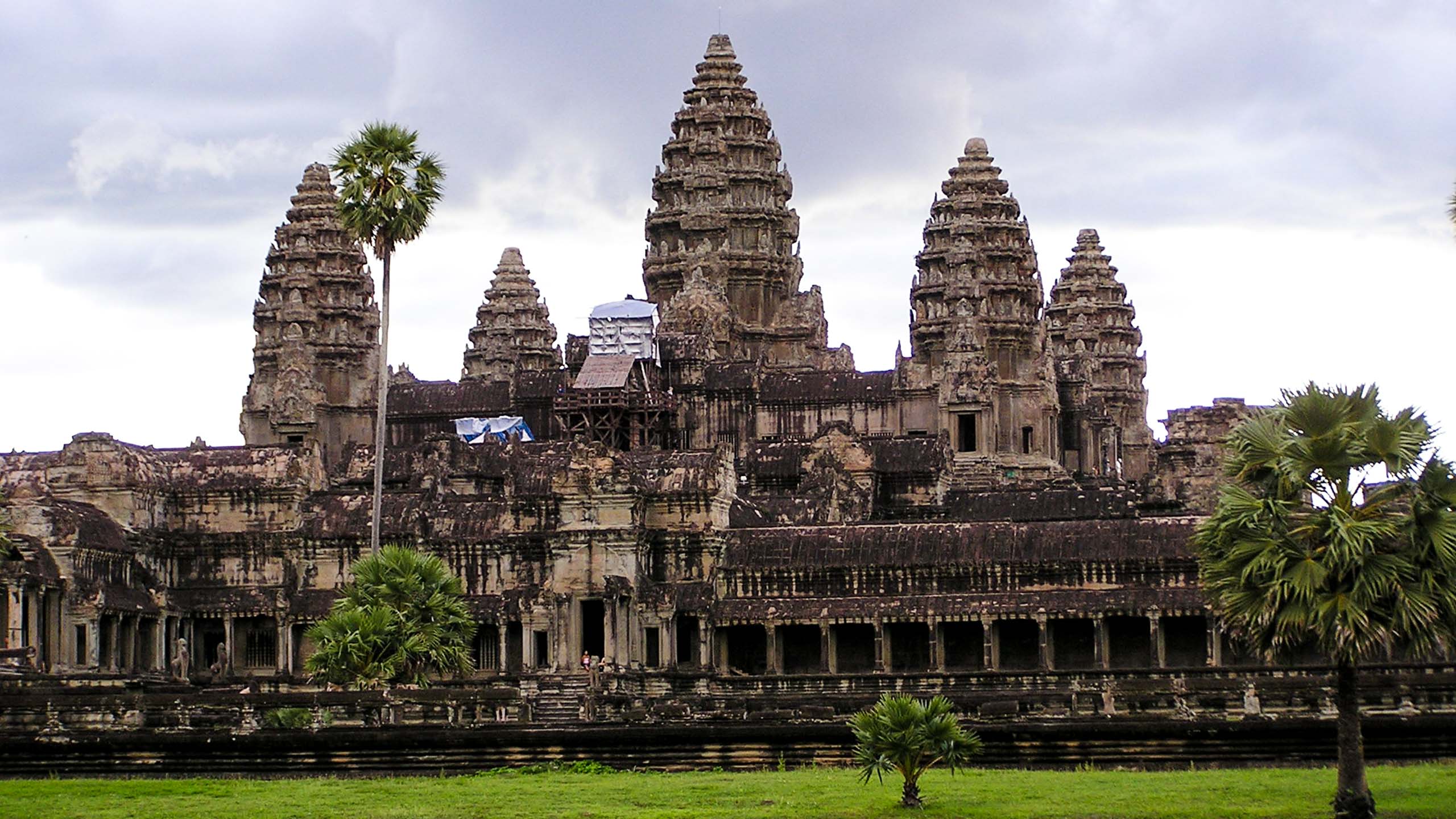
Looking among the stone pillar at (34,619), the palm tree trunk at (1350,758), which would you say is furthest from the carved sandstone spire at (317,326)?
the palm tree trunk at (1350,758)

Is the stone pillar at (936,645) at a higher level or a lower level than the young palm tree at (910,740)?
higher

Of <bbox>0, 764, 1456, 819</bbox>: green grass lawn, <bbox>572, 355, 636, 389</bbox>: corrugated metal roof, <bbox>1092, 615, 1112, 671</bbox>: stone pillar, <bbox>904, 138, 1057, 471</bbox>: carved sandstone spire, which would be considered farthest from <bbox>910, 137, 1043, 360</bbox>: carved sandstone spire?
<bbox>0, 764, 1456, 819</bbox>: green grass lawn

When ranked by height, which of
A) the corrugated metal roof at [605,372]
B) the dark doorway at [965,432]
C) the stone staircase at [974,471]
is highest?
the corrugated metal roof at [605,372]

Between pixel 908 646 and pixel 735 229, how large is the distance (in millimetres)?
40941

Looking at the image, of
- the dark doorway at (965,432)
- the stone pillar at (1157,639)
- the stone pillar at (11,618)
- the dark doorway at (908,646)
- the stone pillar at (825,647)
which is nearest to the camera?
the stone pillar at (1157,639)

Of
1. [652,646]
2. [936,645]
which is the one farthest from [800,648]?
[936,645]

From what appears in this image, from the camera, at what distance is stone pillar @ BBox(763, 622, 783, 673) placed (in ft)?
254

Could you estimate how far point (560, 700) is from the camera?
209 feet

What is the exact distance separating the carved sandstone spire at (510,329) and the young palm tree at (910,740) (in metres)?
94.3

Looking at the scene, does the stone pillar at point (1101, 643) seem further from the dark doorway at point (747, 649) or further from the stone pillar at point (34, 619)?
the stone pillar at point (34, 619)

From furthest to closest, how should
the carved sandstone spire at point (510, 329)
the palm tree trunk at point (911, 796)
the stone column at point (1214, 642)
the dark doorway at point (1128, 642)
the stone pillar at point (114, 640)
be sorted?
the carved sandstone spire at point (510, 329)
the stone pillar at point (114, 640)
the dark doorway at point (1128, 642)
the stone column at point (1214, 642)
the palm tree trunk at point (911, 796)

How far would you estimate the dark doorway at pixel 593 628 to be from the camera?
78.9m

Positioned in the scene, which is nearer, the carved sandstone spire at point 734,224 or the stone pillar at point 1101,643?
the stone pillar at point 1101,643

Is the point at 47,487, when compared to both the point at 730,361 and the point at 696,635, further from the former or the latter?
the point at 730,361
